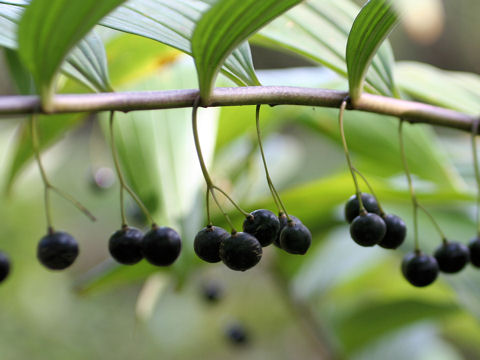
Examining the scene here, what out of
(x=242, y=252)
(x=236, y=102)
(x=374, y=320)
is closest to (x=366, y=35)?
(x=236, y=102)

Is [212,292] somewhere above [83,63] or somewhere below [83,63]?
below

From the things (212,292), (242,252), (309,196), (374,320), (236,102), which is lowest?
(212,292)

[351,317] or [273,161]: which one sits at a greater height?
[273,161]

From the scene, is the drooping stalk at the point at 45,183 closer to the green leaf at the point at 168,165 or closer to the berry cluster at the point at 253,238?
the berry cluster at the point at 253,238

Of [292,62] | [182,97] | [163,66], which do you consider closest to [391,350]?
[163,66]

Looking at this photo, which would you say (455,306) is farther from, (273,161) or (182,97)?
(182,97)

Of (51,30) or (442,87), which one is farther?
(442,87)

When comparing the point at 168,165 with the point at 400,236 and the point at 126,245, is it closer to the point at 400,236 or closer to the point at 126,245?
the point at 126,245
